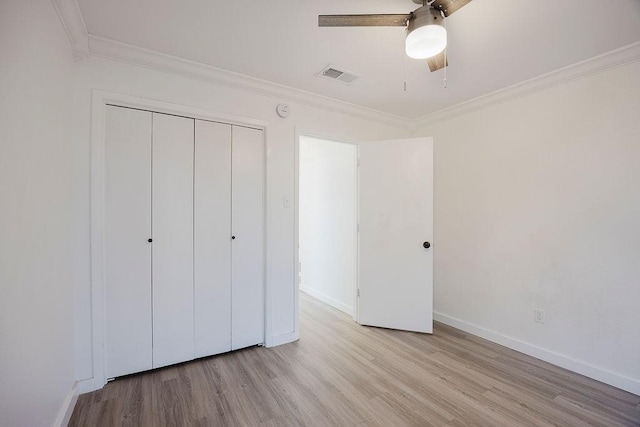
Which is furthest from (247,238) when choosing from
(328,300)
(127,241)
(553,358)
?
(553,358)

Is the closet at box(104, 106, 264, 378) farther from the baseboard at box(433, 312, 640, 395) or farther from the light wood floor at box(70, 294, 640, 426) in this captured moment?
the baseboard at box(433, 312, 640, 395)

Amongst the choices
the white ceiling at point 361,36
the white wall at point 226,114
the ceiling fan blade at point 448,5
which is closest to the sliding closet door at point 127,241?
the white wall at point 226,114

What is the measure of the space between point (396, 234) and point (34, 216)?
2850mm

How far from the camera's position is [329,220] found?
385 centimetres

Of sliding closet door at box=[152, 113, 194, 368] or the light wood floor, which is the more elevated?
sliding closet door at box=[152, 113, 194, 368]

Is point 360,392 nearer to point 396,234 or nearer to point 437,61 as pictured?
point 396,234

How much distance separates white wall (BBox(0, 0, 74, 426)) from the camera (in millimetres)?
1067

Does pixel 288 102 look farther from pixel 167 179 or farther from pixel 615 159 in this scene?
pixel 615 159

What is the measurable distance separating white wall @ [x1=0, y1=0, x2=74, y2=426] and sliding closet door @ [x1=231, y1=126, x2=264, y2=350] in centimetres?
112

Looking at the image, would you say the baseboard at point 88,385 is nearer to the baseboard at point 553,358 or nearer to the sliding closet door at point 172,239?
the sliding closet door at point 172,239

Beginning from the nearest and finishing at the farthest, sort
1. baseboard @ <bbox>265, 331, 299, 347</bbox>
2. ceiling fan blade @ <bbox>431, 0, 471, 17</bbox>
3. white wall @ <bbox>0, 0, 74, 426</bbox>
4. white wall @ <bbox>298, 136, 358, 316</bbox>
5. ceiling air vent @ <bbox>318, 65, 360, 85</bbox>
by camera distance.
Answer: white wall @ <bbox>0, 0, 74, 426</bbox>
ceiling fan blade @ <bbox>431, 0, 471, 17</bbox>
ceiling air vent @ <bbox>318, 65, 360, 85</bbox>
baseboard @ <bbox>265, 331, 299, 347</bbox>
white wall @ <bbox>298, 136, 358, 316</bbox>

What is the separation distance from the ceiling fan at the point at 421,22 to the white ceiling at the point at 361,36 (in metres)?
0.25

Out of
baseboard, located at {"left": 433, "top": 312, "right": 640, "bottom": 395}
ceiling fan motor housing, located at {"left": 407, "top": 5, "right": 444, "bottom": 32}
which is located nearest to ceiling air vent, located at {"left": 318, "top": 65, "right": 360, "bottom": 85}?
ceiling fan motor housing, located at {"left": 407, "top": 5, "right": 444, "bottom": 32}

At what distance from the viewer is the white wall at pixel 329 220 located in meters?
3.45
